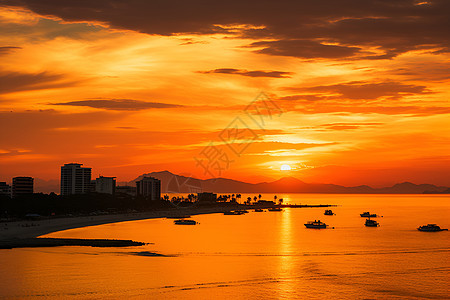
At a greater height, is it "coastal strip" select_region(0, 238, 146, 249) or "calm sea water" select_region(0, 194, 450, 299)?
"coastal strip" select_region(0, 238, 146, 249)

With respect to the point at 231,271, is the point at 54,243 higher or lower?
higher

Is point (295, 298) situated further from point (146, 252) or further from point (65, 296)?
point (146, 252)

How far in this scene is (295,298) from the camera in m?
58.2

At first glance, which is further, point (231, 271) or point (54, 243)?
point (54, 243)

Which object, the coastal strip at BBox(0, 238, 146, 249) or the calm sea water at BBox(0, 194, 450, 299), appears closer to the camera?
the calm sea water at BBox(0, 194, 450, 299)

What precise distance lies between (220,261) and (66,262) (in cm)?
2426

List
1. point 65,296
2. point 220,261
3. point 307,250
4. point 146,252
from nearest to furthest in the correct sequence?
point 65,296, point 220,261, point 146,252, point 307,250

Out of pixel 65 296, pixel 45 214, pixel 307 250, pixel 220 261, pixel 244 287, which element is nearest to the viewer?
pixel 65 296

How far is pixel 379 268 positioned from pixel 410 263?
30.7ft

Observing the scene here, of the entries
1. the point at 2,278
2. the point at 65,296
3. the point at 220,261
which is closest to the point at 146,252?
the point at 220,261

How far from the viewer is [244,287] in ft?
212

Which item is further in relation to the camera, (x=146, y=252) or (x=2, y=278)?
(x=146, y=252)

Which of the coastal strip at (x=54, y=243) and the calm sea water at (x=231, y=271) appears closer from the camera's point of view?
the calm sea water at (x=231, y=271)

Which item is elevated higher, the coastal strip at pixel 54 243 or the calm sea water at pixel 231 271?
the coastal strip at pixel 54 243
